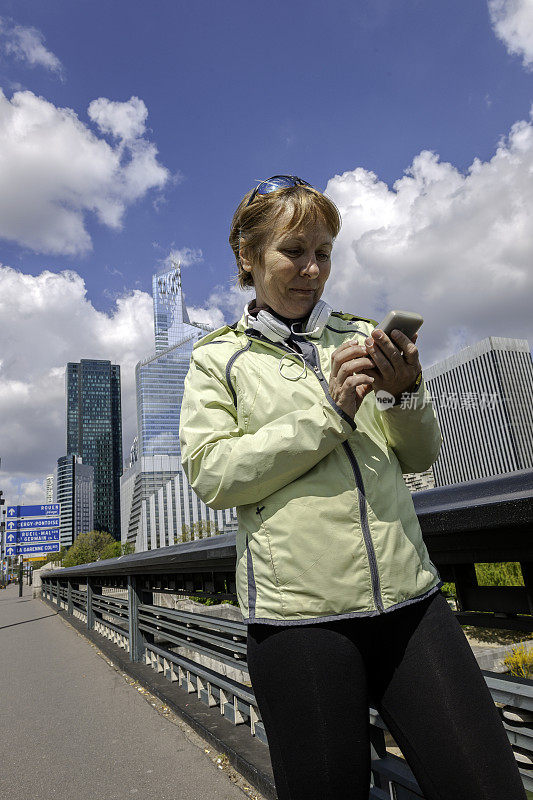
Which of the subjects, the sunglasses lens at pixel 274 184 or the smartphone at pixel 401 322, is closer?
the smartphone at pixel 401 322

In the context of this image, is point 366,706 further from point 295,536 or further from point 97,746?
point 97,746

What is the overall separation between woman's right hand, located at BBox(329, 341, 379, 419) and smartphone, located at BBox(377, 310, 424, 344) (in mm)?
72

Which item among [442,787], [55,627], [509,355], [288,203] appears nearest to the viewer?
[442,787]

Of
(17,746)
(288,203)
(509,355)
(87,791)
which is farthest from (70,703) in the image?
(509,355)

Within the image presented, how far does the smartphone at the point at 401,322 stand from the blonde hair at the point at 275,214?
424 millimetres

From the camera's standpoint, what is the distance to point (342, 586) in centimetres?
113

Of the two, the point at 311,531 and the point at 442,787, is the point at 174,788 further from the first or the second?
the point at 311,531

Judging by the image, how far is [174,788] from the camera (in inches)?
111

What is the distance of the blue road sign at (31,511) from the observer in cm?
2952

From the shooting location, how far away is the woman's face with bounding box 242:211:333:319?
55.8 inches

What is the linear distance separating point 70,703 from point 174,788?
8.45 feet

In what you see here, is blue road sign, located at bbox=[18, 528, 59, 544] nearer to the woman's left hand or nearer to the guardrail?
the guardrail

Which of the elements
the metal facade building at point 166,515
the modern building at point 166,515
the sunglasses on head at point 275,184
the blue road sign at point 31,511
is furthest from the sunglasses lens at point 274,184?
the modern building at point 166,515

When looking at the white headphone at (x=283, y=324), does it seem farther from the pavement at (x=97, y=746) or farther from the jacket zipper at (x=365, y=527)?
the pavement at (x=97, y=746)
